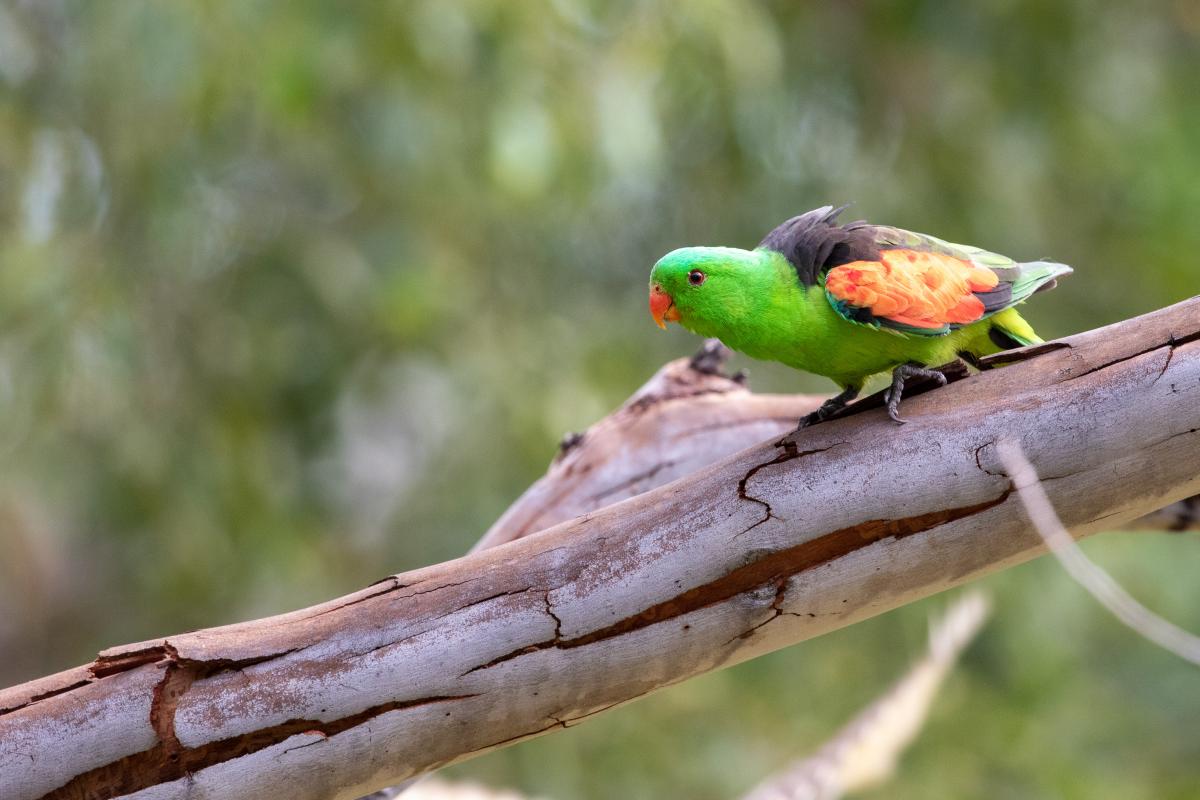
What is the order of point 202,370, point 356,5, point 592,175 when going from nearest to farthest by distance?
point 356,5, point 592,175, point 202,370

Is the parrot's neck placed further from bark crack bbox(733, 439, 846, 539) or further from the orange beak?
bark crack bbox(733, 439, 846, 539)

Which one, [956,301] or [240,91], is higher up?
[240,91]

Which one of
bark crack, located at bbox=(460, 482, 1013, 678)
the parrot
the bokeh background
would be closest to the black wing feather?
the parrot

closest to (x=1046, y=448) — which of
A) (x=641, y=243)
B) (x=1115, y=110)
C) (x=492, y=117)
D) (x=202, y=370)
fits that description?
(x=492, y=117)

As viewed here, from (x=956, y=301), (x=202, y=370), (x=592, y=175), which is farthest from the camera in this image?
(x=202, y=370)

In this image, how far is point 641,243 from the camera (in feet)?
19.9

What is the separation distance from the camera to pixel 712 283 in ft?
7.20

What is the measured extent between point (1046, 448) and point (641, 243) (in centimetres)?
424

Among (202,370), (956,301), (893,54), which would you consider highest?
(893,54)

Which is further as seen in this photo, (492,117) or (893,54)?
(893,54)

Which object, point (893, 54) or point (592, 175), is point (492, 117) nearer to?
point (592, 175)

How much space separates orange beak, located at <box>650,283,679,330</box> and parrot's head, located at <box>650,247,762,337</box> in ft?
0.03

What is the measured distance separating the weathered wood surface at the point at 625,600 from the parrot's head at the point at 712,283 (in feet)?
1.03

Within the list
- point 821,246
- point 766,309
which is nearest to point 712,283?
point 766,309
